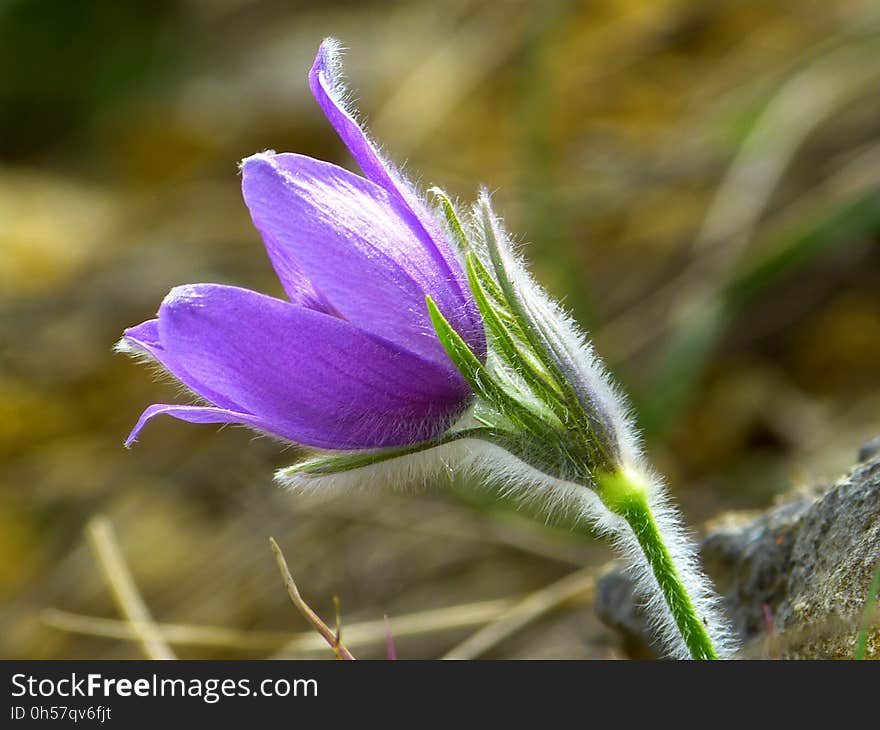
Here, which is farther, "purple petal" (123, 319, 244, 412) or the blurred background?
the blurred background

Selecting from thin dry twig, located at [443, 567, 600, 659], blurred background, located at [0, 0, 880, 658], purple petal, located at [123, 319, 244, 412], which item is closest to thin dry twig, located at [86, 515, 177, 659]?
blurred background, located at [0, 0, 880, 658]

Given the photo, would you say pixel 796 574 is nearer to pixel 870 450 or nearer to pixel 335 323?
pixel 870 450

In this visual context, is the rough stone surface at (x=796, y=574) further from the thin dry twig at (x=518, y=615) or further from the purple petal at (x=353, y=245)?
the purple petal at (x=353, y=245)

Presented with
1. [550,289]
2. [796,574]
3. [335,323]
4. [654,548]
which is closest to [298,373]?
[335,323]

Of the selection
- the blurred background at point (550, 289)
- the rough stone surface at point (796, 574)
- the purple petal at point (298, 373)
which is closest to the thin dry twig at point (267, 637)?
the blurred background at point (550, 289)

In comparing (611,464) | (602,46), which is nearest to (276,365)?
(611,464)

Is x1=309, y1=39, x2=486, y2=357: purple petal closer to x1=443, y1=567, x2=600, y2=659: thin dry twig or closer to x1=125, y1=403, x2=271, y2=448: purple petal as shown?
x1=125, y1=403, x2=271, y2=448: purple petal

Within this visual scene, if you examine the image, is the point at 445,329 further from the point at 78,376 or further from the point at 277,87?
the point at 277,87
